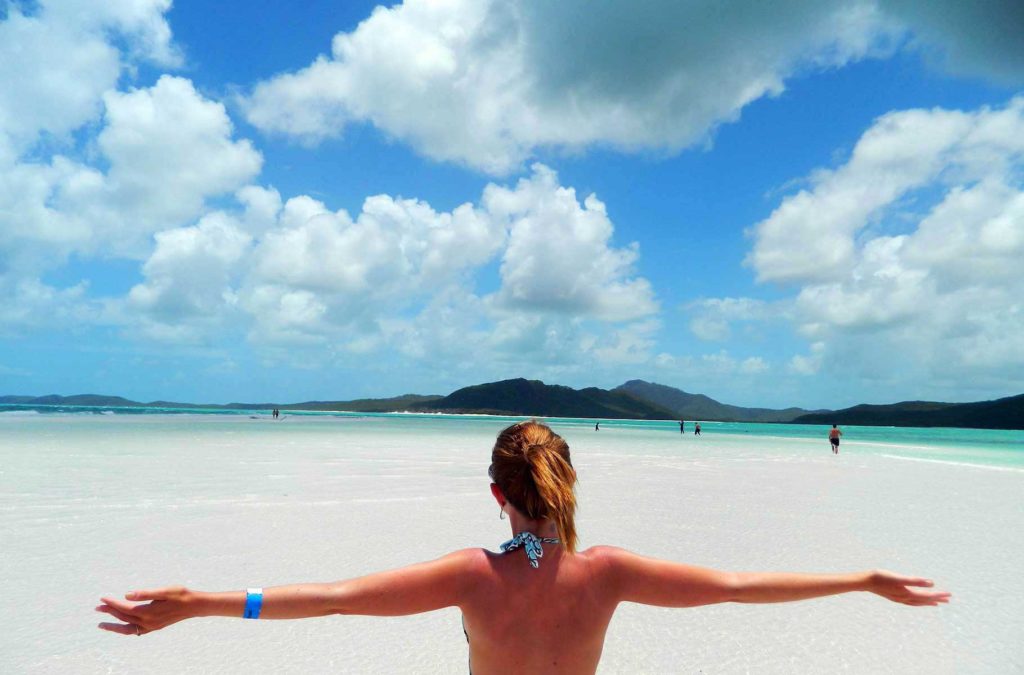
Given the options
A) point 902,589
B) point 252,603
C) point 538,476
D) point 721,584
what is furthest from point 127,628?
point 902,589

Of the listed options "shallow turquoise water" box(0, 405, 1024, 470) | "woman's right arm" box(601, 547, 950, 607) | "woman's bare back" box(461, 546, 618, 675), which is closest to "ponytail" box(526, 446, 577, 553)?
"woman's bare back" box(461, 546, 618, 675)

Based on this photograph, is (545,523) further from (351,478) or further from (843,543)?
(351,478)

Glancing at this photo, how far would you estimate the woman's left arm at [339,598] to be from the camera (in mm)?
2211

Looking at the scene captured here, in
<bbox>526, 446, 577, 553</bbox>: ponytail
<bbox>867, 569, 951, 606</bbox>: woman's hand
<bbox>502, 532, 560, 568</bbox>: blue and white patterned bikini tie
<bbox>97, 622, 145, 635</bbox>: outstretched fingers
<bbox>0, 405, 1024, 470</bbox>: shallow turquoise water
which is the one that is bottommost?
<bbox>0, 405, 1024, 470</bbox>: shallow turquoise water

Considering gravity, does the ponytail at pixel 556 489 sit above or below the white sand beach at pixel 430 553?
above

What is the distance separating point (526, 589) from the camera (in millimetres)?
2398

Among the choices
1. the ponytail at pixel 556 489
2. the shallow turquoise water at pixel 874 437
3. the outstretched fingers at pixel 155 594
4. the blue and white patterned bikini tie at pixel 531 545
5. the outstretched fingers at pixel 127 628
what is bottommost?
the shallow turquoise water at pixel 874 437

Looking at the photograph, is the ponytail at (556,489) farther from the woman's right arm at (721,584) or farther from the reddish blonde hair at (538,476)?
the woman's right arm at (721,584)

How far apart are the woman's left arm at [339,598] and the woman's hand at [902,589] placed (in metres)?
1.74

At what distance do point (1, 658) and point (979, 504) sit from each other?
17.3 metres

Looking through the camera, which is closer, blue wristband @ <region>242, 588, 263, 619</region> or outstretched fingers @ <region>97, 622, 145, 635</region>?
outstretched fingers @ <region>97, 622, 145, 635</region>

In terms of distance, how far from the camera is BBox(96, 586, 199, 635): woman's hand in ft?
7.09

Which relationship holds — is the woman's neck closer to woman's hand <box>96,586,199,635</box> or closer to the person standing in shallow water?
the person standing in shallow water

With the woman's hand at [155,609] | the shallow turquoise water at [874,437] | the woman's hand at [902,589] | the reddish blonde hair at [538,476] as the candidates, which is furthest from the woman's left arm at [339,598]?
the shallow turquoise water at [874,437]
